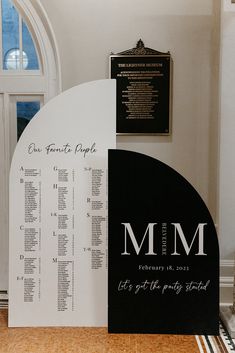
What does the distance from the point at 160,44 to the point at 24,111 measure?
3.68 feet

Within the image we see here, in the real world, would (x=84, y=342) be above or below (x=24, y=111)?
below

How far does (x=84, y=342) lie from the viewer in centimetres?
238

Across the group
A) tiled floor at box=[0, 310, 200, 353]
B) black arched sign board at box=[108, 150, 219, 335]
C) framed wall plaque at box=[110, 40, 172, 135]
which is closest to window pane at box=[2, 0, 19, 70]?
framed wall plaque at box=[110, 40, 172, 135]

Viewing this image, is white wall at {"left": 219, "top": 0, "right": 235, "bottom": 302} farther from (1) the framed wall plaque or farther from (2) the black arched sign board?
(2) the black arched sign board

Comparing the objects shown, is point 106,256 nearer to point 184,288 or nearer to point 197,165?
point 184,288

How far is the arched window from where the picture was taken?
302 cm

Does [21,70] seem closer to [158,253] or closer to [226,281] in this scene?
[158,253]

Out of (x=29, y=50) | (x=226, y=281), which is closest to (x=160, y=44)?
(x=29, y=50)

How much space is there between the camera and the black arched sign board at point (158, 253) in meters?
2.44

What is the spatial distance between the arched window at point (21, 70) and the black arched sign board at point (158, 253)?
96 centimetres

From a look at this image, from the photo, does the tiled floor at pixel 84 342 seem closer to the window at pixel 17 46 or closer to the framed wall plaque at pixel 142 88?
the framed wall plaque at pixel 142 88

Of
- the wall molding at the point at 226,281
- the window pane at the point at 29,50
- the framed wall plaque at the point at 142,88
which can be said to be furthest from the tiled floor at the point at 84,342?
the window pane at the point at 29,50

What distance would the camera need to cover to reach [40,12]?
2986 mm

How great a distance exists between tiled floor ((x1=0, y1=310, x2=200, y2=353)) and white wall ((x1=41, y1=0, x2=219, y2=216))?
1.04m
